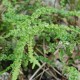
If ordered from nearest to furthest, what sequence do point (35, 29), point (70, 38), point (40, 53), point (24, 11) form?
1. point (35, 29)
2. point (70, 38)
3. point (40, 53)
4. point (24, 11)

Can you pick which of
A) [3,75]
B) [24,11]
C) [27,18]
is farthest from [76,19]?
[3,75]

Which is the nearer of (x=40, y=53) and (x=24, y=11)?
(x=40, y=53)

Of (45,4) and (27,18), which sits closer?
(27,18)

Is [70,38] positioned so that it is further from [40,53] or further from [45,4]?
[45,4]

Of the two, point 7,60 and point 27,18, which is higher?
point 27,18

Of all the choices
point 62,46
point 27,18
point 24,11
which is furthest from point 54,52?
point 24,11

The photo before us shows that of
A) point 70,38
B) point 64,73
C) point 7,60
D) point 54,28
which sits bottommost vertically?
point 64,73

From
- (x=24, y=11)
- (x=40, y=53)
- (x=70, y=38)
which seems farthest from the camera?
(x=24, y=11)

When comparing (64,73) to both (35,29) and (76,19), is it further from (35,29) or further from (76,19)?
(76,19)

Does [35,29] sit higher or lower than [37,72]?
higher
